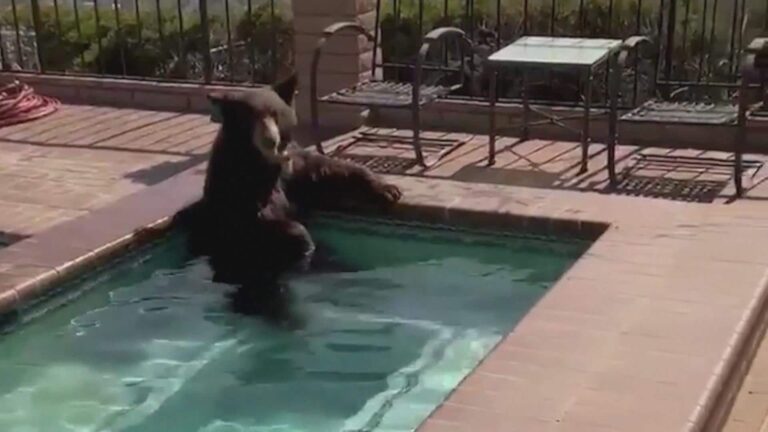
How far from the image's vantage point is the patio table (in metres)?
5.59

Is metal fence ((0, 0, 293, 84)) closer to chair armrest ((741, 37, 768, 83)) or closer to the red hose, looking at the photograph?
the red hose

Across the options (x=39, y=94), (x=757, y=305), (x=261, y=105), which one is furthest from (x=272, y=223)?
(x=39, y=94)

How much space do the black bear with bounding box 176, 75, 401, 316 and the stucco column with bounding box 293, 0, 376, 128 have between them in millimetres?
1570

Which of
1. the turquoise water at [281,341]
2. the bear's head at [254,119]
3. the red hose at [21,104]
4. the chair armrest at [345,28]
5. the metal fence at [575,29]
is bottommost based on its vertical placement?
the turquoise water at [281,341]

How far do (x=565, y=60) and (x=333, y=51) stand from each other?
1.67 meters

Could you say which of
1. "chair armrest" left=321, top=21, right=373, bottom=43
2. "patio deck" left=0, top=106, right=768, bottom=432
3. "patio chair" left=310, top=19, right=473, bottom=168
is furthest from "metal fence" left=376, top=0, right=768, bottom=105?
"patio deck" left=0, top=106, right=768, bottom=432

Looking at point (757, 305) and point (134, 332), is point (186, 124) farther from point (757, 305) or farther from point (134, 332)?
point (757, 305)

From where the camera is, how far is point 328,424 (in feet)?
12.7

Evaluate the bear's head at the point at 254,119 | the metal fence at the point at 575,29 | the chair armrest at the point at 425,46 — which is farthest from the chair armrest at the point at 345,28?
the bear's head at the point at 254,119

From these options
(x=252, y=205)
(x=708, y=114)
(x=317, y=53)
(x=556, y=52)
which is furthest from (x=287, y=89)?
(x=708, y=114)

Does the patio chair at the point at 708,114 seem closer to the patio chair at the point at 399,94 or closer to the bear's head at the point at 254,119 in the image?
the patio chair at the point at 399,94

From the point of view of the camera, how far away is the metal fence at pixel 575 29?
738 centimetres

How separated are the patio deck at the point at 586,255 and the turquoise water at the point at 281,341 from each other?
0.88ft

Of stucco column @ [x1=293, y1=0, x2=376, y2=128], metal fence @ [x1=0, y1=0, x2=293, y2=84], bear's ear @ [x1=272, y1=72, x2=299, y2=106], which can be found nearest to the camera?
bear's ear @ [x1=272, y1=72, x2=299, y2=106]
